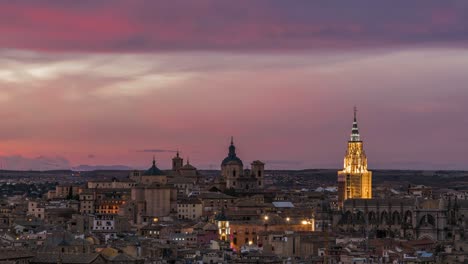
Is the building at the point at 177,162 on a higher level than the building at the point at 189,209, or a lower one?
higher

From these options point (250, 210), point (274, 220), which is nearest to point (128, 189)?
point (250, 210)

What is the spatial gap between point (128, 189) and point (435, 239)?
42578mm

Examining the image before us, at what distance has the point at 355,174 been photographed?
513ft

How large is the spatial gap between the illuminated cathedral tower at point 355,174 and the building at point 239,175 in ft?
48.3

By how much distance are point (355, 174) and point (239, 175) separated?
63.9 ft

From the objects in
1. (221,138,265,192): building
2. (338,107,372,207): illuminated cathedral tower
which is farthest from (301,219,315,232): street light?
(221,138,265,192): building

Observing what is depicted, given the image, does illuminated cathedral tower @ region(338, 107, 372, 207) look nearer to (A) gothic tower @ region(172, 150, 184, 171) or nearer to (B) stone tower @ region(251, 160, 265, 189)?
(B) stone tower @ region(251, 160, 265, 189)

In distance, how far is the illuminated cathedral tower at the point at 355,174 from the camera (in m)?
155

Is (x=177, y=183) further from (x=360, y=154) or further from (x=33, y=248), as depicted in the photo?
(x=33, y=248)

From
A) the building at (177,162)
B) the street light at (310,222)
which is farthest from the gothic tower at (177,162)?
the street light at (310,222)

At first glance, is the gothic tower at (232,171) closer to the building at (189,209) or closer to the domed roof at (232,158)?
the domed roof at (232,158)

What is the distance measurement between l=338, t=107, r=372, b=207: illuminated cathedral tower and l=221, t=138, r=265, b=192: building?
14.7 m

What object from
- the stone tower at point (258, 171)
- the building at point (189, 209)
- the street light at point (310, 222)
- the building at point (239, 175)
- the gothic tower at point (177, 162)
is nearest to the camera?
the street light at point (310, 222)

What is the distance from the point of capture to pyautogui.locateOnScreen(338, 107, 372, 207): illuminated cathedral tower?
155375 millimetres
